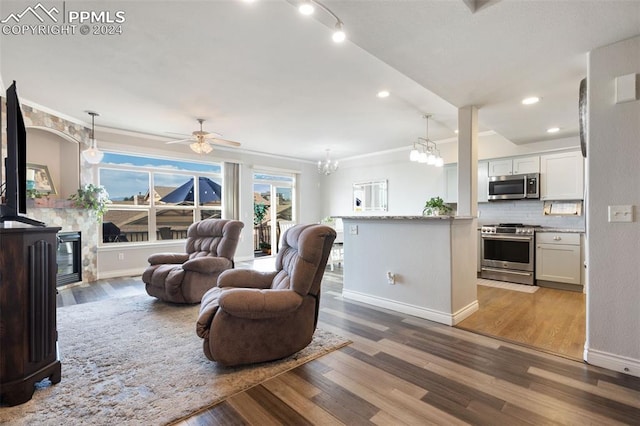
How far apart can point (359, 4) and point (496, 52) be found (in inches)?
49.0

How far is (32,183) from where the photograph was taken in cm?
450

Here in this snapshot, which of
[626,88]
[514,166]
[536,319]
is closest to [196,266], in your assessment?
[536,319]

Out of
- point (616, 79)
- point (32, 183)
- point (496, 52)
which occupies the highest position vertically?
point (496, 52)

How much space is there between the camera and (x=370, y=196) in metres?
7.77

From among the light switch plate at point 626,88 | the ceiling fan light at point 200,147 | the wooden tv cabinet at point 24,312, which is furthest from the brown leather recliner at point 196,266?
the light switch plate at point 626,88

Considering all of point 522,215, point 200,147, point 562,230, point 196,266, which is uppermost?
point 200,147

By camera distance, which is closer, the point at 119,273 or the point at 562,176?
the point at 562,176

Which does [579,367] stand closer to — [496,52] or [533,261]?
[496,52]

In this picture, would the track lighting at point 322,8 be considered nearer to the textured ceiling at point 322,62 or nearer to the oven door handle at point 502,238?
the textured ceiling at point 322,62

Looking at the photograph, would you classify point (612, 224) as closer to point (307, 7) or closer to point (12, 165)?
point (307, 7)

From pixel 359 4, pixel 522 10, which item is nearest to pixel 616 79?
pixel 522 10

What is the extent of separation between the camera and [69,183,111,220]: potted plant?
15.7ft

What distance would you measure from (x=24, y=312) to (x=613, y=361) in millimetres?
3906

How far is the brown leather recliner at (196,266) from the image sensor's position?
3.56 metres
